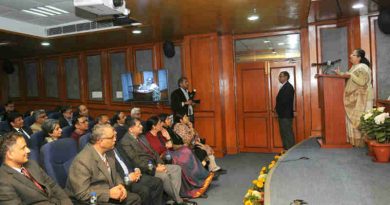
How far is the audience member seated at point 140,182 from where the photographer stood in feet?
10.9

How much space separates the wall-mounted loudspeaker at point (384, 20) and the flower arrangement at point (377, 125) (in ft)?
6.98

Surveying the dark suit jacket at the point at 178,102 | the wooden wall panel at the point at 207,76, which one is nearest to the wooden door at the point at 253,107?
the wooden wall panel at the point at 207,76

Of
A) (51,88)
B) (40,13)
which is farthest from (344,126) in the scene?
(51,88)

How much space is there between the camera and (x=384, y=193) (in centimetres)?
282

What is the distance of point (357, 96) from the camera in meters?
4.47

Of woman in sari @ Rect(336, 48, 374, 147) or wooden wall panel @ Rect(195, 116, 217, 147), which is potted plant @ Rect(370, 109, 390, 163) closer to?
woman in sari @ Rect(336, 48, 374, 147)

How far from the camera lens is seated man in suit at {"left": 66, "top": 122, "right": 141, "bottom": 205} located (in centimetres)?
279

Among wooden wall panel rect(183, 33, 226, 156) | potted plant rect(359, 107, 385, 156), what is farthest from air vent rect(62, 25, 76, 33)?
potted plant rect(359, 107, 385, 156)

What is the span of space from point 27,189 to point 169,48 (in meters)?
5.20

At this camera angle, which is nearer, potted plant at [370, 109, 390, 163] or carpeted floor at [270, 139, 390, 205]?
carpeted floor at [270, 139, 390, 205]

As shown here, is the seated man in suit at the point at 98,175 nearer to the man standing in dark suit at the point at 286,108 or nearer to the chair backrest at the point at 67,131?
the chair backrest at the point at 67,131

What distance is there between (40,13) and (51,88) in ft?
14.8

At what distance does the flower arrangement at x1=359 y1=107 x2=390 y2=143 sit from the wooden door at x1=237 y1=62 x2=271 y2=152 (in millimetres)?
2941

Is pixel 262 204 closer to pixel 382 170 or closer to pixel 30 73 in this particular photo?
pixel 382 170
